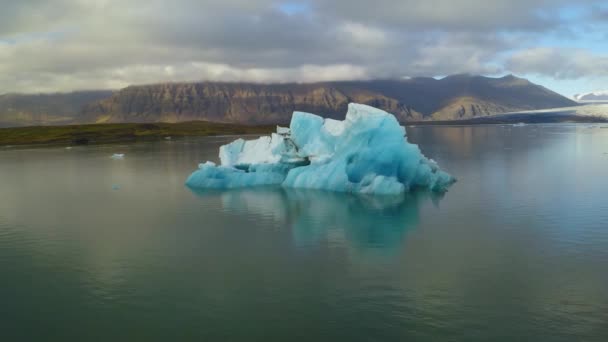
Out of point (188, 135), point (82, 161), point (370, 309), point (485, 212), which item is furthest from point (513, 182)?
point (188, 135)

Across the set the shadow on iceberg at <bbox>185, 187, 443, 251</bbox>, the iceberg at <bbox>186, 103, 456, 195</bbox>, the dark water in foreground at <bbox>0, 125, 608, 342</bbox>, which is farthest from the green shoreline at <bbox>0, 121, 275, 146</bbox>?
the dark water in foreground at <bbox>0, 125, 608, 342</bbox>

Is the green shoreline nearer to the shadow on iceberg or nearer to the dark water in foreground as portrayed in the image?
the shadow on iceberg

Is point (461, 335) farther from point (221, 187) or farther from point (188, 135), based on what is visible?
point (188, 135)

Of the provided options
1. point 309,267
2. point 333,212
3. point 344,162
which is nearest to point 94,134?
point 344,162

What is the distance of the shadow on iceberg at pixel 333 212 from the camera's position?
15.6 meters

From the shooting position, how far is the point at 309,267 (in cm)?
1256

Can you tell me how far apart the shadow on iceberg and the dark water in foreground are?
11 cm

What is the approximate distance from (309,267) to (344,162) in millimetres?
11971

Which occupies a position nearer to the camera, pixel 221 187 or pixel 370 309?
pixel 370 309

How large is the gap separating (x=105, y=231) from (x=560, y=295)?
538 inches

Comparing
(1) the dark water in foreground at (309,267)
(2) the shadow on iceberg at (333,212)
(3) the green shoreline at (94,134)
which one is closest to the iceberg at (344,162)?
(2) the shadow on iceberg at (333,212)

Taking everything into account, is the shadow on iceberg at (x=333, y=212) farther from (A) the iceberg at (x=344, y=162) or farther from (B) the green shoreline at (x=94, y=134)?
(B) the green shoreline at (x=94, y=134)

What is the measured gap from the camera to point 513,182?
2673cm

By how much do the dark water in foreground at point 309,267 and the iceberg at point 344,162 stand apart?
4.69 ft
